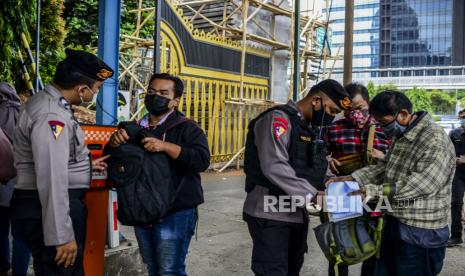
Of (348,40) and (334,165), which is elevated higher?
(348,40)

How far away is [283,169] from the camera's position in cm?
266

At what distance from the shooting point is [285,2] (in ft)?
47.1

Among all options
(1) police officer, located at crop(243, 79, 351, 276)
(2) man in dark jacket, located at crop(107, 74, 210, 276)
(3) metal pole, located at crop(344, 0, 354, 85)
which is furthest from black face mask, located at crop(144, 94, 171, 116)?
(3) metal pole, located at crop(344, 0, 354, 85)

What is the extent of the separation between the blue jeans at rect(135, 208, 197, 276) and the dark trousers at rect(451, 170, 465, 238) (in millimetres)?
4000

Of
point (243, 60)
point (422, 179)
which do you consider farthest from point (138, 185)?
point (243, 60)

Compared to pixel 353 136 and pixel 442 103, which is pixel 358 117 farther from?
pixel 442 103

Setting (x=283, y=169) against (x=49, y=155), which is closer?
(x=49, y=155)

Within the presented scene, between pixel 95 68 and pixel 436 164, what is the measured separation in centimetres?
204

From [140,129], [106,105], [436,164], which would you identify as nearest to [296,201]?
[436,164]

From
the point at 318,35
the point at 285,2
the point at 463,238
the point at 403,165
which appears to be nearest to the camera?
the point at 403,165

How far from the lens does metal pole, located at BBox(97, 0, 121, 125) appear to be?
14.7ft

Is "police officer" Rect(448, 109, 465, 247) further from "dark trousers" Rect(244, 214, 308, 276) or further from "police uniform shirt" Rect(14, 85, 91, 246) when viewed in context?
"police uniform shirt" Rect(14, 85, 91, 246)

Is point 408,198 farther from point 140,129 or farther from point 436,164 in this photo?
point 140,129

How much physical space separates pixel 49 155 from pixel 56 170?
8 cm
